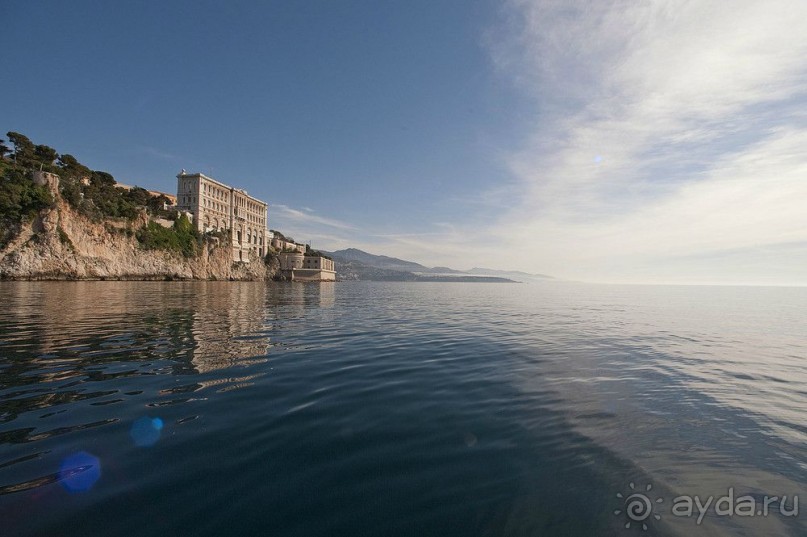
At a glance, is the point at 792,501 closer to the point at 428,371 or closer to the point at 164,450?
the point at 428,371

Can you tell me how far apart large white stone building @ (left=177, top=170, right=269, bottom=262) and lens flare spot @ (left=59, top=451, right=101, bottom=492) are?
126m

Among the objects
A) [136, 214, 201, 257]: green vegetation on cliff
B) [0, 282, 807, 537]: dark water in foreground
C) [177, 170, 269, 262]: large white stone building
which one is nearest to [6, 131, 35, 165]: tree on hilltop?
[136, 214, 201, 257]: green vegetation on cliff

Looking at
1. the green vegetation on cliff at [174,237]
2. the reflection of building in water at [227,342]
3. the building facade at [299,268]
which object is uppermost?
the green vegetation on cliff at [174,237]

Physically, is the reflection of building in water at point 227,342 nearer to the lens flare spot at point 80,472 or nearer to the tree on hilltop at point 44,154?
the lens flare spot at point 80,472

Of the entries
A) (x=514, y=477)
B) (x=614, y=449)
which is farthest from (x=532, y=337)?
(x=514, y=477)

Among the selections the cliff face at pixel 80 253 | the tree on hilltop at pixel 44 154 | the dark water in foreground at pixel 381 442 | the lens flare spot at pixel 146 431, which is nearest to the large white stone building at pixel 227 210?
the cliff face at pixel 80 253

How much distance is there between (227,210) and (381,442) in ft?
474

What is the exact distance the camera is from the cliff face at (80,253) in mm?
65288

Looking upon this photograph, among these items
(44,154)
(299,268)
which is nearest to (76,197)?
(44,154)

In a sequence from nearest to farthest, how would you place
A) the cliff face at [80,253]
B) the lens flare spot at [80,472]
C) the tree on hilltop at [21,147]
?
the lens flare spot at [80,472]
the cliff face at [80,253]
the tree on hilltop at [21,147]

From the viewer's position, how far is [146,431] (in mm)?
6254

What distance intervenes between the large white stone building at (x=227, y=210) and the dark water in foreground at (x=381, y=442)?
120 m

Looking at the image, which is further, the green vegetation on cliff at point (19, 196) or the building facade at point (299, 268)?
the building facade at point (299, 268)

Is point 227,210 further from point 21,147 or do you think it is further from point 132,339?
point 132,339
